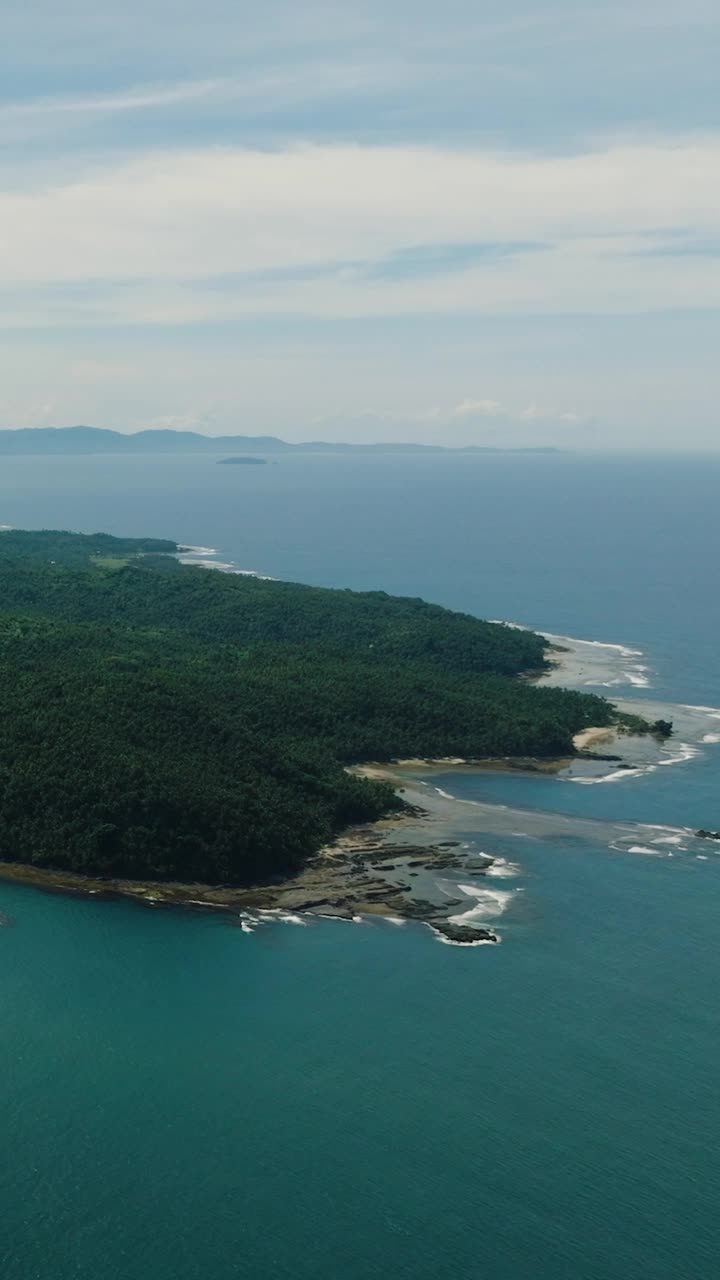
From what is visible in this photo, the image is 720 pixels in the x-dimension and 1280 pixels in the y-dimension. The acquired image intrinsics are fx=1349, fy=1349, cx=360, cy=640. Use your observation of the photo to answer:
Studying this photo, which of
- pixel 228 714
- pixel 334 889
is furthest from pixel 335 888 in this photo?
pixel 228 714

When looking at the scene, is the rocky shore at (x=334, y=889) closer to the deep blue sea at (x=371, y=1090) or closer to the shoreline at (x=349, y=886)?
the shoreline at (x=349, y=886)

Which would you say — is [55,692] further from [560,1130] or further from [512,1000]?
[560,1130]

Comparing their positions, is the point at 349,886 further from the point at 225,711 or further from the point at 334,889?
the point at 225,711

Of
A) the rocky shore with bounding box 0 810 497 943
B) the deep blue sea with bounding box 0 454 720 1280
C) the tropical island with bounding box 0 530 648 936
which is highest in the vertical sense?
the tropical island with bounding box 0 530 648 936

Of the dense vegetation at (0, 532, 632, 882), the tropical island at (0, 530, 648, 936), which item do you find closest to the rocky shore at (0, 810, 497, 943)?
the tropical island at (0, 530, 648, 936)

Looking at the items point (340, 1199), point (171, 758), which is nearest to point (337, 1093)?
point (340, 1199)

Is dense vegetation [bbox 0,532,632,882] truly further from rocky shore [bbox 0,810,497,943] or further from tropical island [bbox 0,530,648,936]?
rocky shore [bbox 0,810,497,943]
